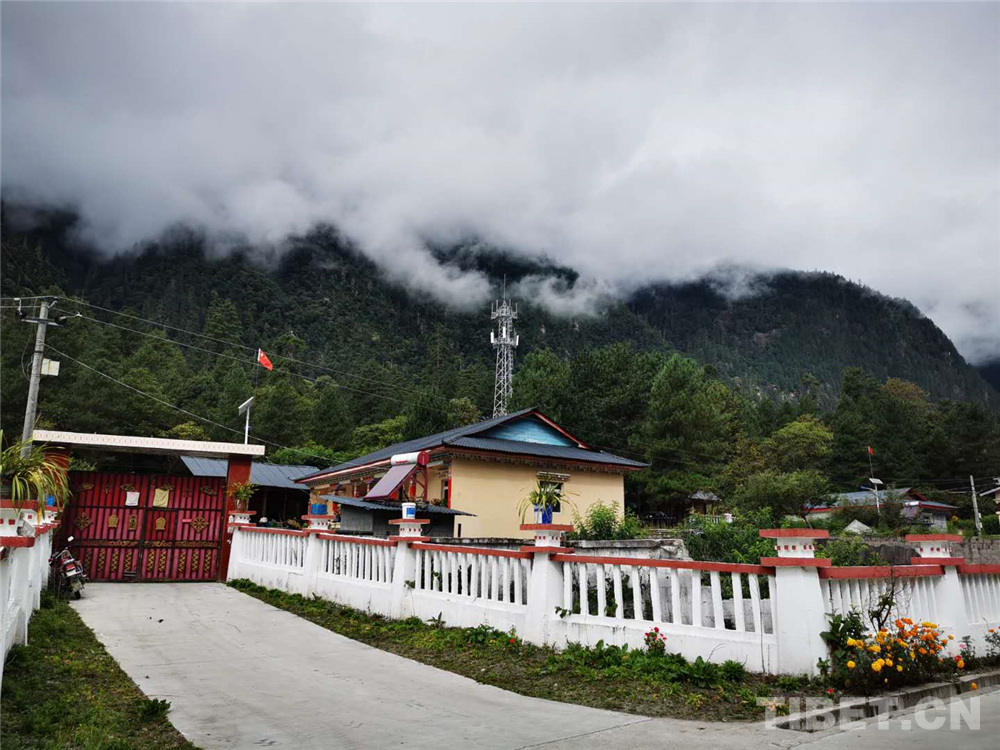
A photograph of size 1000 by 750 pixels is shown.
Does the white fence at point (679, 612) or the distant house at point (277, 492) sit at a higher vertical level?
the distant house at point (277, 492)

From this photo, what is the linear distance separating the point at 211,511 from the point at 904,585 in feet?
49.0

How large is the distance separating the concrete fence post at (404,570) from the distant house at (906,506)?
110 ft

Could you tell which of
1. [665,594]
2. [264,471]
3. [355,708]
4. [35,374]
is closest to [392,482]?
[665,594]

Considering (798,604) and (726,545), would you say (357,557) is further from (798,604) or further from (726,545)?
(798,604)

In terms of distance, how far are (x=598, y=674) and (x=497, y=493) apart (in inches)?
609

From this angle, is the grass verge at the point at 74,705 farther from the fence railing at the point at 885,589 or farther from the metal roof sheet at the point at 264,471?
the metal roof sheet at the point at 264,471

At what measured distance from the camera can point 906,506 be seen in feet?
135

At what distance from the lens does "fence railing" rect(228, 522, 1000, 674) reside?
216 inches

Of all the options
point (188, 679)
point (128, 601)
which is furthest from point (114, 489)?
point (188, 679)

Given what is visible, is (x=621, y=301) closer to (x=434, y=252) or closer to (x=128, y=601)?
(x=434, y=252)

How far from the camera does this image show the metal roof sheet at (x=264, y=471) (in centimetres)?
2627

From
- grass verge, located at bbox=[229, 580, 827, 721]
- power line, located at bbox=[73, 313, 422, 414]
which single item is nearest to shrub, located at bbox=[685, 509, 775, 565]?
grass verge, located at bbox=[229, 580, 827, 721]

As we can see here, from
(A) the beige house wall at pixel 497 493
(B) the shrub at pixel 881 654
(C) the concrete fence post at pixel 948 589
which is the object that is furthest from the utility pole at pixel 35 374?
(C) the concrete fence post at pixel 948 589

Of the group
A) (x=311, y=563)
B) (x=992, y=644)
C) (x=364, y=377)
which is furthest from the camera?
(x=364, y=377)
